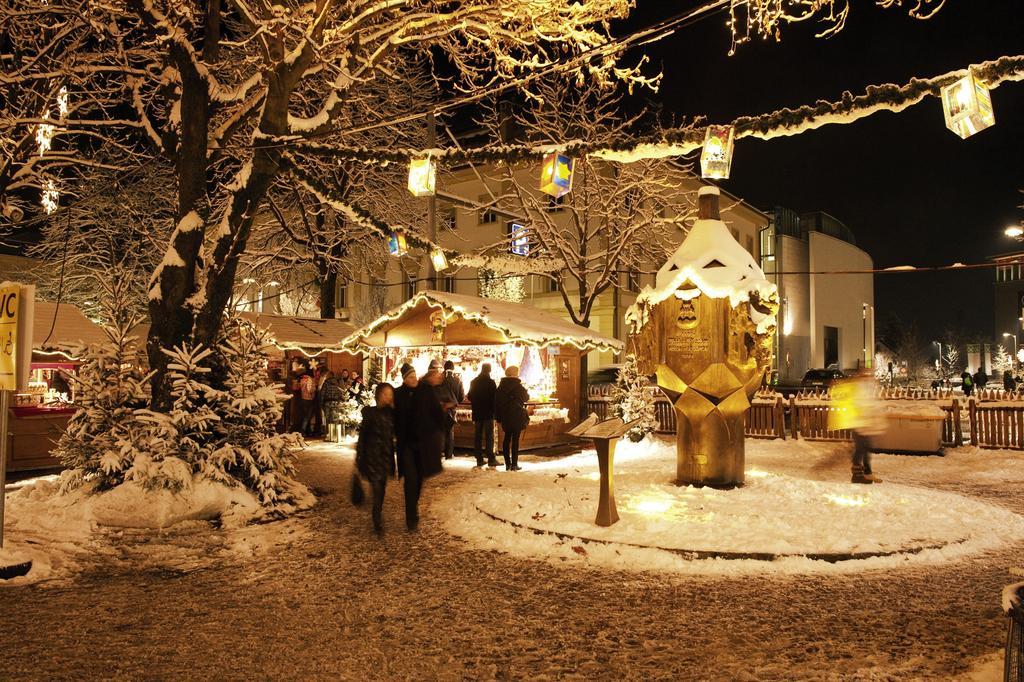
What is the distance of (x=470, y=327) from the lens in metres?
18.2

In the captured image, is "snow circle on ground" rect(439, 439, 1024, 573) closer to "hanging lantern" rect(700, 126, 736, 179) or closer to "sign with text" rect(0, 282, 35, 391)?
"hanging lantern" rect(700, 126, 736, 179)

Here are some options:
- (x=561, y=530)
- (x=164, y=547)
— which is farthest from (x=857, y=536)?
(x=164, y=547)

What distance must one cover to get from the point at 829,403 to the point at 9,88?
65.8ft

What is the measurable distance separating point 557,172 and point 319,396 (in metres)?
12.9

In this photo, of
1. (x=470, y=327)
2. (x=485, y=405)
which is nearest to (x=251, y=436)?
(x=485, y=405)

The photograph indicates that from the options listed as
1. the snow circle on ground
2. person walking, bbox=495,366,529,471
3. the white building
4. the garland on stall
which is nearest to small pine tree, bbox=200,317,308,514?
the snow circle on ground

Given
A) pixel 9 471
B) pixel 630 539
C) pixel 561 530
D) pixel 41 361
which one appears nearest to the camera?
pixel 630 539

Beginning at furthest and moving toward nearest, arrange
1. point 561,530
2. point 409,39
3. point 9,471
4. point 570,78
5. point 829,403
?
point 570,78 → point 829,403 → point 9,471 → point 409,39 → point 561,530

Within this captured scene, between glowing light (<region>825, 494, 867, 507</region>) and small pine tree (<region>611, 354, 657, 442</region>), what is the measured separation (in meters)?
7.59

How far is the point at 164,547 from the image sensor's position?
788 cm

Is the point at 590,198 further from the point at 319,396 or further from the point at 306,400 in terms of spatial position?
the point at 306,400

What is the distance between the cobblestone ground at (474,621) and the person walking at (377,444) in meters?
1.00

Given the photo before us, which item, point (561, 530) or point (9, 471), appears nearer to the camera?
point (561, 530)

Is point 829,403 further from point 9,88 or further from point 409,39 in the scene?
point 9,88
